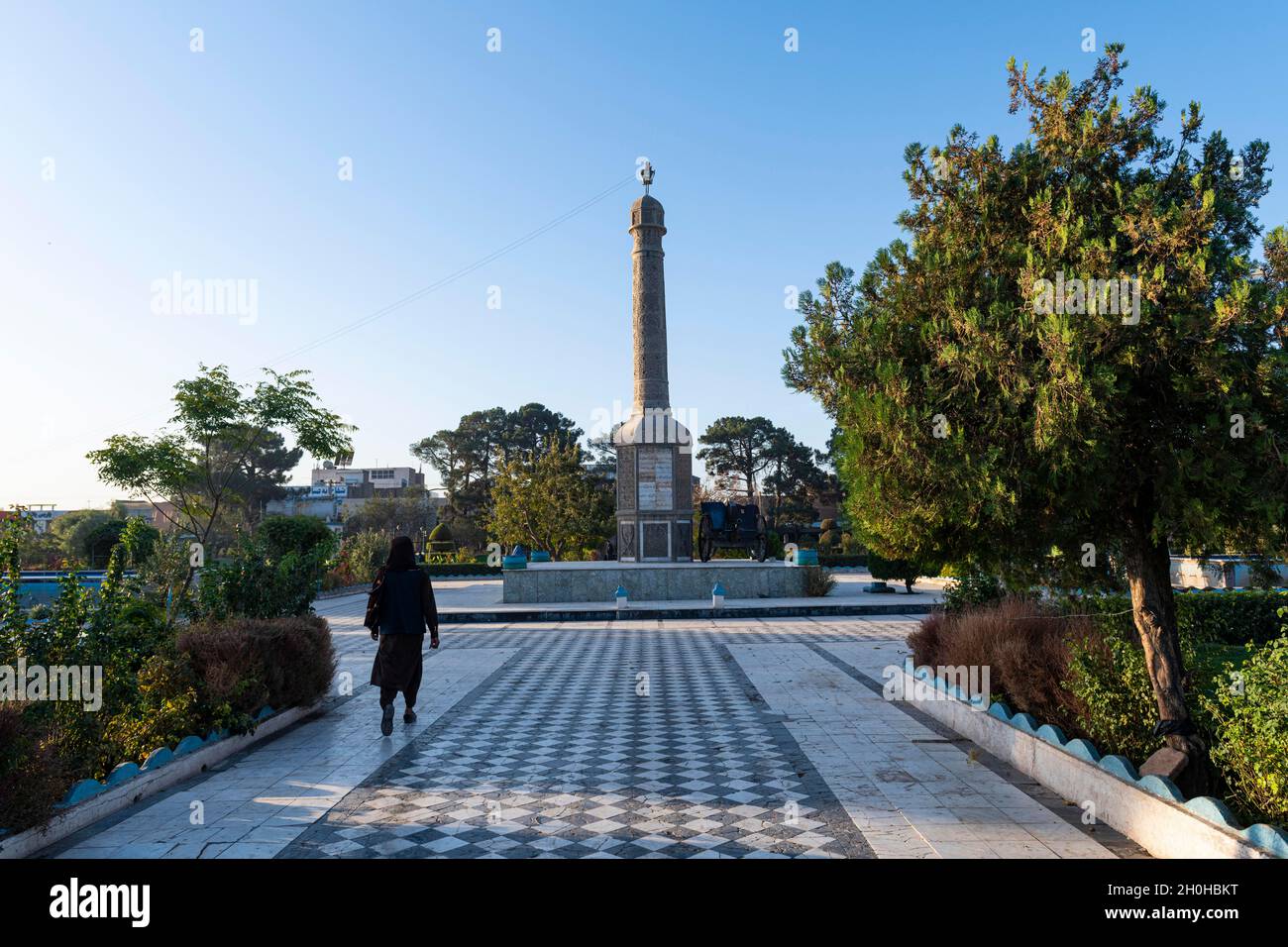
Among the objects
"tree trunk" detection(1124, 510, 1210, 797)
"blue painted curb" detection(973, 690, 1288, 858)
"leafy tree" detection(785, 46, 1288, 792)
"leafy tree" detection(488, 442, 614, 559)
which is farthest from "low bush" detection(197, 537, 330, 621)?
"leafy tree" detection(488, 442, 614, 559)

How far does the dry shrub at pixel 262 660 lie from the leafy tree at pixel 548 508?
28248 millimetres

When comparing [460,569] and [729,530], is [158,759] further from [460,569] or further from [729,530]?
[460,569]

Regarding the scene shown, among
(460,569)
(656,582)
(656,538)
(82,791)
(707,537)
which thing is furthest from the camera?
(460,569)

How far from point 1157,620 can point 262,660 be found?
7892 millimetres

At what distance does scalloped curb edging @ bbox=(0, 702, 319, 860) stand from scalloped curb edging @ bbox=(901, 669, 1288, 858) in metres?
6.41

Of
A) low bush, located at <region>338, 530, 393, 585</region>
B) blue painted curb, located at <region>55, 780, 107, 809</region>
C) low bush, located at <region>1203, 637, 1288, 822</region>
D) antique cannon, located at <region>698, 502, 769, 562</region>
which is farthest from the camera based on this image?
low bush, located at <region>338, 530, 393, 585</region>

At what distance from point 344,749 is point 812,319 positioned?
572cm

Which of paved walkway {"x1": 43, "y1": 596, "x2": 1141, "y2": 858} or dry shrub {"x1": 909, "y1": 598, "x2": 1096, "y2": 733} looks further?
dry shrub {"x1": 909, "y1": 598, "x2": 1096, "y2": 733}

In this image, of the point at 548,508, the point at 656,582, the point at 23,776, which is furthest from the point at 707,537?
the point at 23,776

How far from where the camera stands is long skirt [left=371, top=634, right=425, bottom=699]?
8.20 metres

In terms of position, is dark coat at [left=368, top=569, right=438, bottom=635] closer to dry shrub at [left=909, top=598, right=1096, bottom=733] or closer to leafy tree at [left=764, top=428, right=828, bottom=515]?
dry shrub at [left=909, top=598, right=1096, bottom=733]

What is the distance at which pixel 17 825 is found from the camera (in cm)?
458

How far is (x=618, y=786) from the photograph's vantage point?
6156 millimetres
